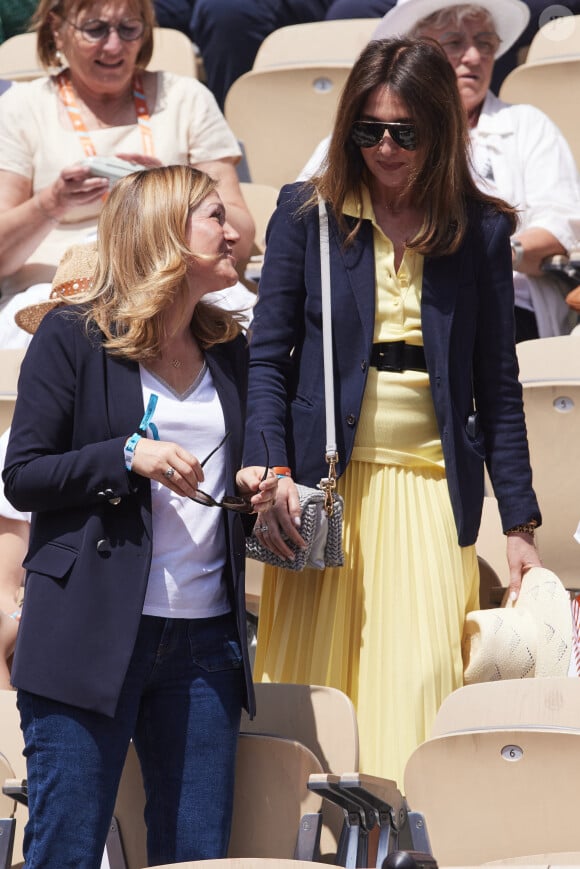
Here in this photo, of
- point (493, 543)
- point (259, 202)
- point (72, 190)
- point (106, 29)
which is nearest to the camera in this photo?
point (493, 543)

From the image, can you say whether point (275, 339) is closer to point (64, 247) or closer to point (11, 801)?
point (11, 801)

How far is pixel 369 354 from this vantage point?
9.95ft

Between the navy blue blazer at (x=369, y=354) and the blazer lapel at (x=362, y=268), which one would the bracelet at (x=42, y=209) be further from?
the blazer lapel at (x=362, y=268)

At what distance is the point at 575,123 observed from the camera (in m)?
6.04

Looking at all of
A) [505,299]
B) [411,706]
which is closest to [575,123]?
[505,299]

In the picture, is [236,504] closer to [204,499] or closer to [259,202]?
[204,499]

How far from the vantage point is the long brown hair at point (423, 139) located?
3.10 meters

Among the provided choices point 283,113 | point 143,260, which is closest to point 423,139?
point 143,260

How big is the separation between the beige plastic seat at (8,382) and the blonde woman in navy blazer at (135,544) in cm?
141

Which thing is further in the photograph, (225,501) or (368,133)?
(368,133)

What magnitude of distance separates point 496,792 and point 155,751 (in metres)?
0.59

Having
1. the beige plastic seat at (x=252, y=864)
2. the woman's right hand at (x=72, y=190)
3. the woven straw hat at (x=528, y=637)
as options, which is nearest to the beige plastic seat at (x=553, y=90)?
the woman's right hand at (x=72, y=190)

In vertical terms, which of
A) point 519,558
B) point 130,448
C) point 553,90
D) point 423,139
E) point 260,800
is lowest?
point 260,800

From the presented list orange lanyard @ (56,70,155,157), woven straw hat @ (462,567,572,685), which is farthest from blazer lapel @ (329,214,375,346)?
orange lanyard @ (56,70,155,157)
